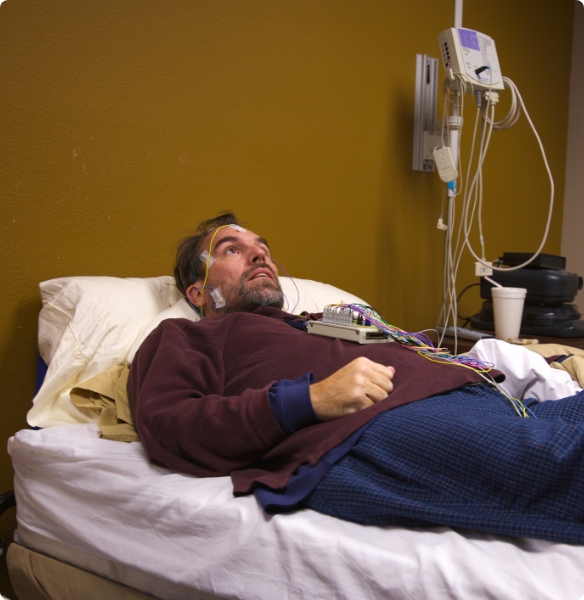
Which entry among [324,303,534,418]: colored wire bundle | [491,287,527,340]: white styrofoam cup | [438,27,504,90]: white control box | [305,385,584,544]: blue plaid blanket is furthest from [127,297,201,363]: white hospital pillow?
[438,27,504,90]: white control box

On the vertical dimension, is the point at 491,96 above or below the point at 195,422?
above

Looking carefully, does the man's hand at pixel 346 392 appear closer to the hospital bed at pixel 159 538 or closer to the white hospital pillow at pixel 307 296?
the hospital bed at pixel 159 538

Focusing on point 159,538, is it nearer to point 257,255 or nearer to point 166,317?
point 166,317

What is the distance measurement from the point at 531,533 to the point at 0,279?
1.30 meters

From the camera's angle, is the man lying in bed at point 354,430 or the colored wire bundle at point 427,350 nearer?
the man lying in bed at point 354,430

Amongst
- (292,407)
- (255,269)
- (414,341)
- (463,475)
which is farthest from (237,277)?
(463,475)

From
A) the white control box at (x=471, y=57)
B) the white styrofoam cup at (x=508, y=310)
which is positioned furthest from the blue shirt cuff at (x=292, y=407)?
the white control box at (x=471, y=57)

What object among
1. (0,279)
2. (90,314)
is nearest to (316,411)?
(90,314)

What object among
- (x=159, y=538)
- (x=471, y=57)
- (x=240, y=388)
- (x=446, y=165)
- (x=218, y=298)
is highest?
(x=471, y=57)

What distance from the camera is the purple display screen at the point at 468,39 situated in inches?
84.5

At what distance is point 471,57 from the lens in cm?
216

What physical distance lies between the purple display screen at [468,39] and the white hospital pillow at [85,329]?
1.38m

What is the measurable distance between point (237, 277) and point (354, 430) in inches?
26.4

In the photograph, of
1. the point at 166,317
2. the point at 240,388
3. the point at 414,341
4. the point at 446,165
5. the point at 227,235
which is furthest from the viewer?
the point at 446,165
